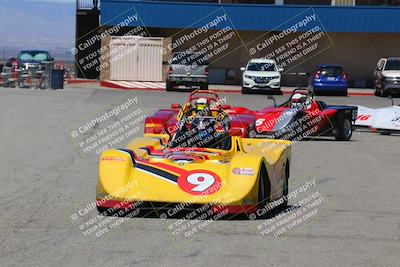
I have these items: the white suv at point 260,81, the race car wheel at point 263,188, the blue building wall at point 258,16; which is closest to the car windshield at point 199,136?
the race car wheel at point 263,188

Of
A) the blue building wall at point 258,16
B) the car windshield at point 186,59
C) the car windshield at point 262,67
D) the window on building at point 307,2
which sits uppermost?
the window on building at point 307,2

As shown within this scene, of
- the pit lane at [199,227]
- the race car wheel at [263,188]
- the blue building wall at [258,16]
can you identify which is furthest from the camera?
the blue building wall at [258,16]

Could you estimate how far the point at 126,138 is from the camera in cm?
1800

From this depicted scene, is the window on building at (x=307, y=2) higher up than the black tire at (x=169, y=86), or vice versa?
the window on building at (x=307, y=2)

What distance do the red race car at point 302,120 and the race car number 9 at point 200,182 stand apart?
27.3 ft

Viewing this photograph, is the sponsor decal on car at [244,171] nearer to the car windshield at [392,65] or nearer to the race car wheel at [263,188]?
the race car wheel at [263,188]

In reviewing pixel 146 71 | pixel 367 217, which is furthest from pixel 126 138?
pixel 146 71

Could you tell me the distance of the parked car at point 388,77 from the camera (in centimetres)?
3788

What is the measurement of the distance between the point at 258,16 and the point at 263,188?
33924 millimetres

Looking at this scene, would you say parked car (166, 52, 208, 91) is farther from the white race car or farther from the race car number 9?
the race car number 9

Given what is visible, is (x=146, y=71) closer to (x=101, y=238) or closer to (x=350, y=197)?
(x=350, y=197)

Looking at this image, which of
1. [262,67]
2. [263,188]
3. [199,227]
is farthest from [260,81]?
[199,227]

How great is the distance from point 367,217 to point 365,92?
3247 centimetres

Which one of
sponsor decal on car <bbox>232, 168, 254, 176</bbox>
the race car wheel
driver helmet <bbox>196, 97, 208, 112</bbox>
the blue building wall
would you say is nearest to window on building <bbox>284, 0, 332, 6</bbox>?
the blue building wall
